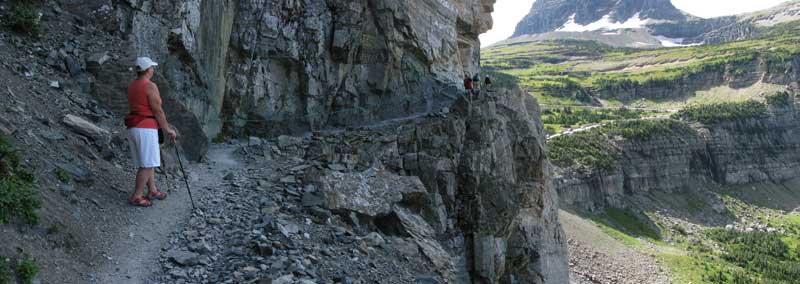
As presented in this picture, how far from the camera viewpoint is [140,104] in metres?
9.77

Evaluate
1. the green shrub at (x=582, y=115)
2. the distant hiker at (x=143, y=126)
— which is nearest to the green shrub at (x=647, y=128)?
the green shrub at (x=582, y=115)

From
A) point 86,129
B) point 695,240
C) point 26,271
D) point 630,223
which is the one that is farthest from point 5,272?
point 695,240

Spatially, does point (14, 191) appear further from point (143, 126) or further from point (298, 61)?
point (298, 61)

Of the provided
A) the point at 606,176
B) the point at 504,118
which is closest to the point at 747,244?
the point at 606,176

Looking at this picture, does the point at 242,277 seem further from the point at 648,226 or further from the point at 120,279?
the point at 648,226

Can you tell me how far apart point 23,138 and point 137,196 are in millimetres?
2275

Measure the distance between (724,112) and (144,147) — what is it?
4828 inches

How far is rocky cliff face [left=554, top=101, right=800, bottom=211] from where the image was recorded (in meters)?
78.1

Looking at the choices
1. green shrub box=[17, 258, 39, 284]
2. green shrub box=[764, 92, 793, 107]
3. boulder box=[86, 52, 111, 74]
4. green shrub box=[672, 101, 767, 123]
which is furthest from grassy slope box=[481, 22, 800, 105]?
green shrub box=[17, 258, 39, 284]

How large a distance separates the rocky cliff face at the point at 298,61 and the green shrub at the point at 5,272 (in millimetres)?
11840

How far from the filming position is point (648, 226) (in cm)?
7269

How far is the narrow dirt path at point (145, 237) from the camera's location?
782cm

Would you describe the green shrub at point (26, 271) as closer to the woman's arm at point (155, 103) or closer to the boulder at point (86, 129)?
the woman's arm at point (155, 103)

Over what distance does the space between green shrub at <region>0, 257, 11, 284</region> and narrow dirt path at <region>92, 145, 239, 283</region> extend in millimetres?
1260
